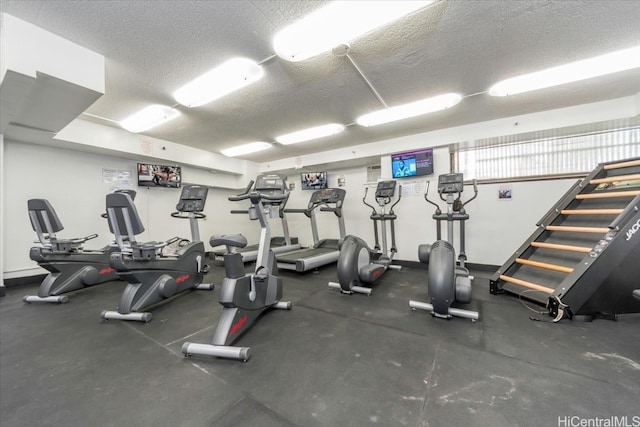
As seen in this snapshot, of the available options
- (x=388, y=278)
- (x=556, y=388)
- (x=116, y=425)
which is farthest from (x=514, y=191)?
(x=116, y=425)

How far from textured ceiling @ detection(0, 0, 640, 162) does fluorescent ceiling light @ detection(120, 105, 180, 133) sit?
15 cm

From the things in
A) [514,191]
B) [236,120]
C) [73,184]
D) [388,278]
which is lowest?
[388,278]

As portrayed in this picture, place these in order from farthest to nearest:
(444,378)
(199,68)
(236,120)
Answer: (236,120), (199,68), (444,378)

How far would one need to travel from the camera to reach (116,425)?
46.4 inches

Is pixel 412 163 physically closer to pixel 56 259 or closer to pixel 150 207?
pixel 150 207

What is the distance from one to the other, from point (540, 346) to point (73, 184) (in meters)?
6.71

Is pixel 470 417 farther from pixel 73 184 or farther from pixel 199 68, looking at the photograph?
pixel 73 184

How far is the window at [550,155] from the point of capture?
353 cm

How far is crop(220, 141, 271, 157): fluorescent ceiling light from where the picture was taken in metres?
5.02

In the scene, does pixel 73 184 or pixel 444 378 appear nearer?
pixel 444 378

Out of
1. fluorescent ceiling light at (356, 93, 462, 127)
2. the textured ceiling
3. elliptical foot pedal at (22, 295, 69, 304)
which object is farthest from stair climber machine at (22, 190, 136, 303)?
fluorescent ceiling light at (356, 93, 462, 127)

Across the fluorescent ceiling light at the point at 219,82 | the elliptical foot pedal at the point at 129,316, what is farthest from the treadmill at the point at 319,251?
the fluorescent ceiling light at the point at 219,82

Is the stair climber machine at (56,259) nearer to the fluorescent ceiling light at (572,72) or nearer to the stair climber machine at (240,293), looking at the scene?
the stair climber machine at (240,293)

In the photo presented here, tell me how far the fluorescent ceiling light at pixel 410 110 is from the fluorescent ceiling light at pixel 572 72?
1.54ft
